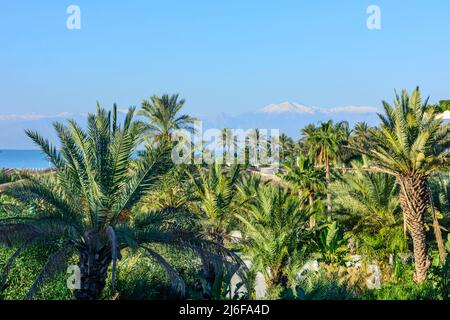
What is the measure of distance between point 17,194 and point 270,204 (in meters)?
10.6

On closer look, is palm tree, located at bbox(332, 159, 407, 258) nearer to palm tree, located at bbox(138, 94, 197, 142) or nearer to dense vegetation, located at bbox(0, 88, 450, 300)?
dense vegetation, located at bbox(0, 88, 450, 300)

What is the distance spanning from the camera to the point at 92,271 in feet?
40.4

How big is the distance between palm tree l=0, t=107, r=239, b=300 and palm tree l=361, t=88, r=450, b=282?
940 cm

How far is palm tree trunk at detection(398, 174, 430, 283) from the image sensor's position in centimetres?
1920

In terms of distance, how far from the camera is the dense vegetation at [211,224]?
12211mm

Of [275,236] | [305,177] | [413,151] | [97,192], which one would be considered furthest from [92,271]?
[305,177]

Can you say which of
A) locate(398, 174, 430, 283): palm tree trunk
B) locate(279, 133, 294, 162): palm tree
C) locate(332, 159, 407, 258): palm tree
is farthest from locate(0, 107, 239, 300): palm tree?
locate(279, 133, 294, 162): palm tree

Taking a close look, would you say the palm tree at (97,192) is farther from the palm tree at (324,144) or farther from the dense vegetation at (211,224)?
the palm tree at (324,144)

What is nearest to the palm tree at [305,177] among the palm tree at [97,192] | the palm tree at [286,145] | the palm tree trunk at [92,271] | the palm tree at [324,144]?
the palm tree at [324,144]

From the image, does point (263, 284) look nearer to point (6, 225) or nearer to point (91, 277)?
point (91, 277)

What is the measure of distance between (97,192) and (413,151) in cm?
1188

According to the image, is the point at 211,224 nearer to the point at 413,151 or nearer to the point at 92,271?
the point at 413,151

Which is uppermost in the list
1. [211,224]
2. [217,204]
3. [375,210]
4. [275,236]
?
[217,204]
